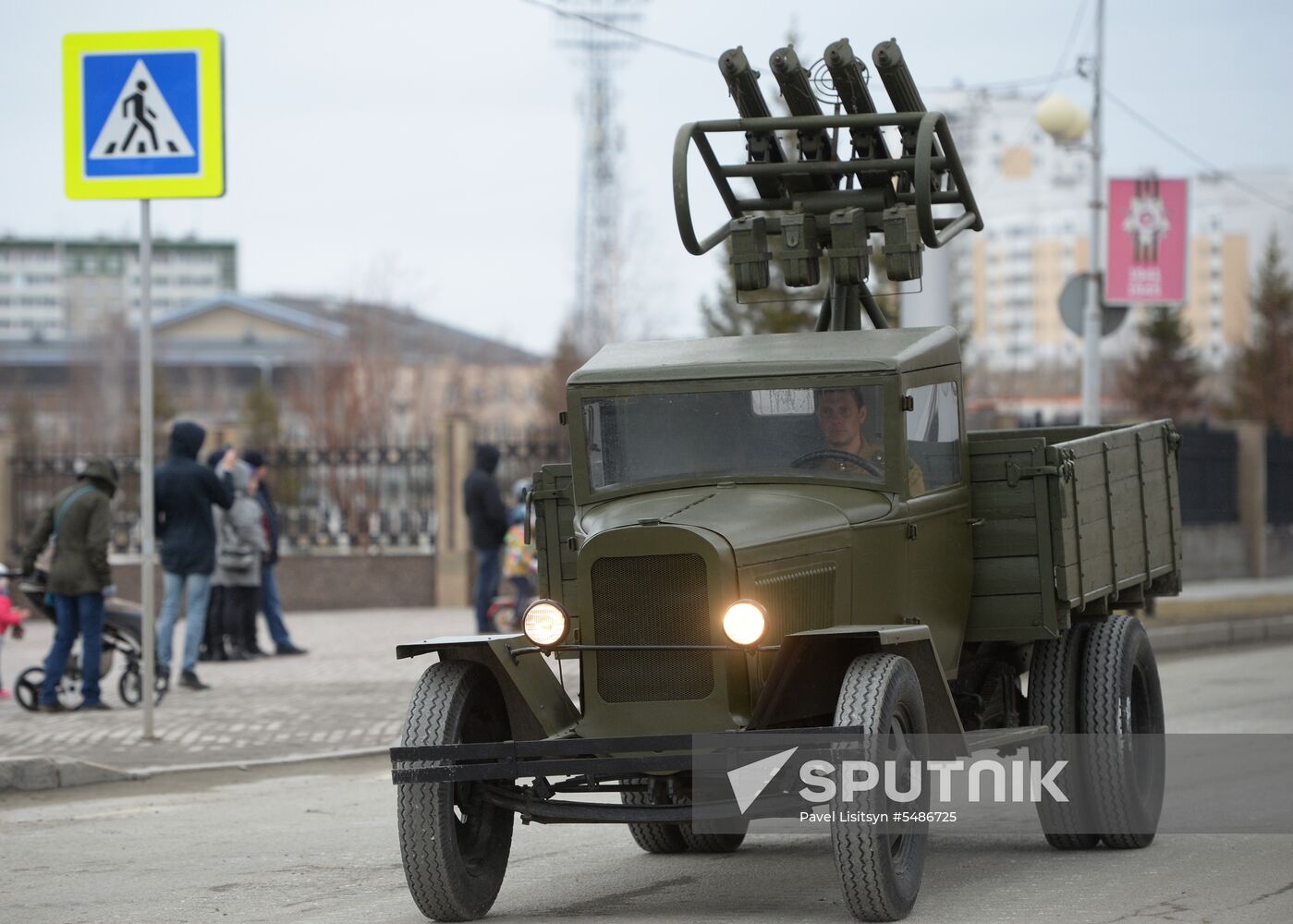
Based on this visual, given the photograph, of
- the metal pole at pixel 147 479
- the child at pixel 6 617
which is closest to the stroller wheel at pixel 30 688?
the child at pixel 6 617

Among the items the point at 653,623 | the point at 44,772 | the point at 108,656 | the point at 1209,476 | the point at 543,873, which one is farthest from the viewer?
the point at 1209,476

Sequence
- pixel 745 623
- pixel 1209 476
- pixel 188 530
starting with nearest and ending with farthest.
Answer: pixel 745 623
pixel 188 530
pixel 1209 476

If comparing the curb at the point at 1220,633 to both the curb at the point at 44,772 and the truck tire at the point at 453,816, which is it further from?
the truck tire at the point at 453,816

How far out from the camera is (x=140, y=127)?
1162 cm

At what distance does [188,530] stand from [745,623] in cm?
967

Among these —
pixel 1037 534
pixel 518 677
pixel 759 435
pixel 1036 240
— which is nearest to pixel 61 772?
pixel 518 677

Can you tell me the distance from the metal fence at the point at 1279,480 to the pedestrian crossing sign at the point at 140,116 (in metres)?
22.8

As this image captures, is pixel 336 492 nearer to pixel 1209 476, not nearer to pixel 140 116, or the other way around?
pixel 140 116

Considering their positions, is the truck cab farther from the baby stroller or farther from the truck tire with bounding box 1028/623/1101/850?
the baby stroller

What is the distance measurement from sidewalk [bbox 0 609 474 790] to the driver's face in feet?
18.5

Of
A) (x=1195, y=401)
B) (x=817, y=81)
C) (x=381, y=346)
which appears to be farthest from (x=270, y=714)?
(x=1195, y=401)

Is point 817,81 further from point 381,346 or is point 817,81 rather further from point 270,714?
point 381,346

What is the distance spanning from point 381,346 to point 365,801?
44.6 metres

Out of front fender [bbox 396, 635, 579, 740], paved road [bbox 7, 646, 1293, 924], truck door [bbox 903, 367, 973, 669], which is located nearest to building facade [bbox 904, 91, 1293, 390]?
paved road [bbox 7, 646, 1293, 924]
